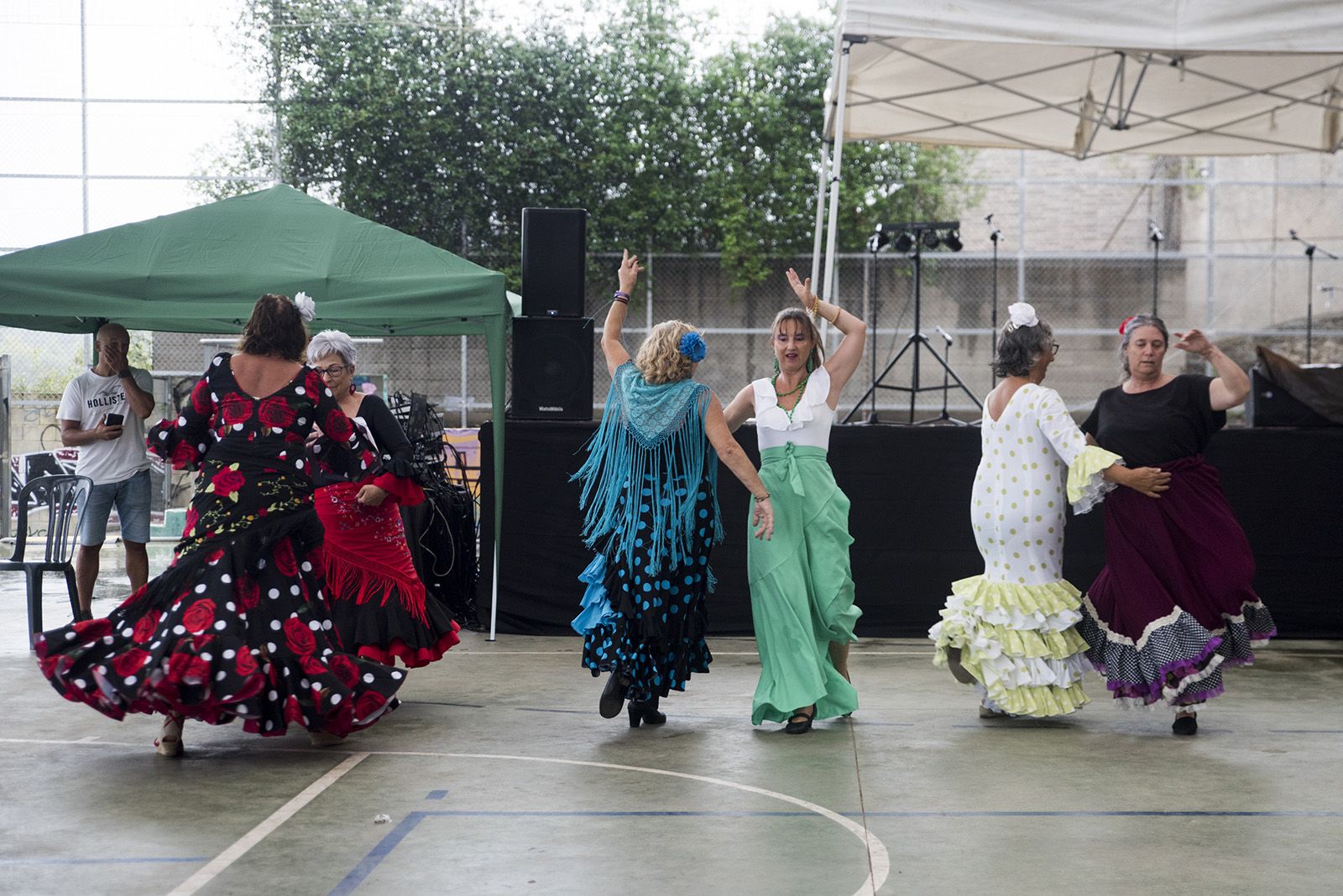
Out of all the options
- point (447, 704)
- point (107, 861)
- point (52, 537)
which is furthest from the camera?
point (52, 537)

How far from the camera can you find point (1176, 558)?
496 centimetres

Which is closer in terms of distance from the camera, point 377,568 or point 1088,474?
point 1088,474

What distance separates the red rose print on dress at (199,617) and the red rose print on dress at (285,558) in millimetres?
270

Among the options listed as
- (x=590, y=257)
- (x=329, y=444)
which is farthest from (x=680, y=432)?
(x=590, y=257)

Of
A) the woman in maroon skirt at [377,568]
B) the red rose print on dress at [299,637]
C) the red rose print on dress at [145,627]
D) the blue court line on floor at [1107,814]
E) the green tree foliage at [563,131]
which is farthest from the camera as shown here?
the green tree foliage at [563,131]

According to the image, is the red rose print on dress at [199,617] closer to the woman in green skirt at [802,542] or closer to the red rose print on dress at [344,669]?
the red rose print on dress at [344,669]

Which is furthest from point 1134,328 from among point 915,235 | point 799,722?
point 915,235

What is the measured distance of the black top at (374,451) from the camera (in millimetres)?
4836

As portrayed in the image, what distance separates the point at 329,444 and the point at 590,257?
504 inches

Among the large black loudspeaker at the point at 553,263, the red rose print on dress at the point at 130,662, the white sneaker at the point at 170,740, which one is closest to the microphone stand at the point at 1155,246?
the large black loudspeaker at the point at 553,263

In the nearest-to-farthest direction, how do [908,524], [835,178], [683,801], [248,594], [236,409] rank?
[683,801], [248,594], [236,409], [908,524], [835,178]

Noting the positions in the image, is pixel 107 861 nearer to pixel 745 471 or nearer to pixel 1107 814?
pixel 745 471

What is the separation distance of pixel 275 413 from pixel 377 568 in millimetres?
1154

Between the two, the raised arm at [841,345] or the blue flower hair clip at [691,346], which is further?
the raised arm at [841,345]
